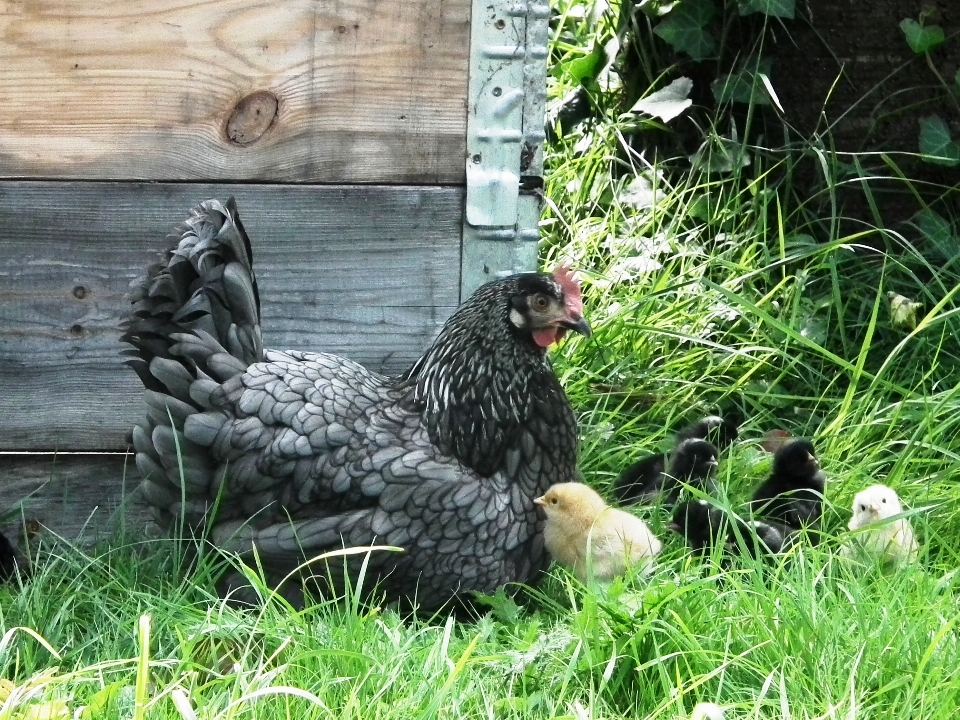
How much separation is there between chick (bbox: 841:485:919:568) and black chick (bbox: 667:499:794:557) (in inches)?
6.4

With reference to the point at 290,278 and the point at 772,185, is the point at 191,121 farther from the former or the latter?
the point at 772,185

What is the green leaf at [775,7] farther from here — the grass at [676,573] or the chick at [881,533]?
the chick at [881,533]

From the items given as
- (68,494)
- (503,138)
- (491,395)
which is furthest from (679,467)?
(68,494)

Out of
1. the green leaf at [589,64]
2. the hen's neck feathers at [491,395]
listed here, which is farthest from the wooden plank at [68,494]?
the green leaf at [589,64]

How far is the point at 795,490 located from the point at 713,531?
27 cm

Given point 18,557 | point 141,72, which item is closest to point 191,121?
point 141,72

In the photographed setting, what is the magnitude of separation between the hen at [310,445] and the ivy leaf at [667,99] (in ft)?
5.91

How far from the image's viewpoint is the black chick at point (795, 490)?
3125 mm

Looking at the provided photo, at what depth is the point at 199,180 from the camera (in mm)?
3076

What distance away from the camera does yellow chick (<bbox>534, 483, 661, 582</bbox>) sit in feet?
9.16

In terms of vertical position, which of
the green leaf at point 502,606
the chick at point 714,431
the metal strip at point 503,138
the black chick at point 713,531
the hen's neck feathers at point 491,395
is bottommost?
the green leaf at point 502,606

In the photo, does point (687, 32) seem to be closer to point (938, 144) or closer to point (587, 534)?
point (938, 144)

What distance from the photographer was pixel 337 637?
2.44m

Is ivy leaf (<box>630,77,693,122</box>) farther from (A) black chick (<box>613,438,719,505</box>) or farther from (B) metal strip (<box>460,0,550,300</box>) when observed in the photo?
(A) black chick (<box>613,438,719,505</box>)
